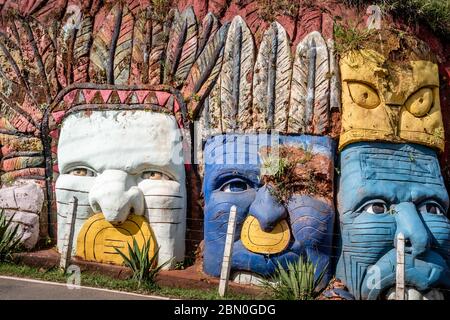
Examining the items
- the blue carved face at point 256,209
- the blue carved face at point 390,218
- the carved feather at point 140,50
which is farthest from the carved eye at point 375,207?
the carved feather at point 140,50

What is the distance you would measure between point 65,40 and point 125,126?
1.99 m

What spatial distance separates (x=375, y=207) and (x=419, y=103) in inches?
68.0

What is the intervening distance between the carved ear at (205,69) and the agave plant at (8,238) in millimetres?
3191

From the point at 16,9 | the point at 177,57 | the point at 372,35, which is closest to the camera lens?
the point at 372,35

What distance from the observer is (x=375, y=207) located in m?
7.69

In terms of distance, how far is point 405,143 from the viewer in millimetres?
8117

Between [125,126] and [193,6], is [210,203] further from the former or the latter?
→ [193,6]

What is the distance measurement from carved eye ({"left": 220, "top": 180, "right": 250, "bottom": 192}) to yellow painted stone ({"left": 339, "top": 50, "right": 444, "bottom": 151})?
1.47m

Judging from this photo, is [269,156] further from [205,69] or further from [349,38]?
[349,38]

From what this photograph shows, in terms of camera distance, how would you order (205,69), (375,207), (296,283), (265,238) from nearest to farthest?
(296,283), (375,207), (265,238), (205,69)

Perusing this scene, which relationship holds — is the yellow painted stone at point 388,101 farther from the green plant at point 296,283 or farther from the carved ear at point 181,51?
the carved ear at point 181,51

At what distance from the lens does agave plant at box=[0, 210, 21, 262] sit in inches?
328

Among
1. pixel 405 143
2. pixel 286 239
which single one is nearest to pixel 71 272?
pixel 286 239

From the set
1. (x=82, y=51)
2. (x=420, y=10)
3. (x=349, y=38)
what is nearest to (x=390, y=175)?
(x=349, y=38)
